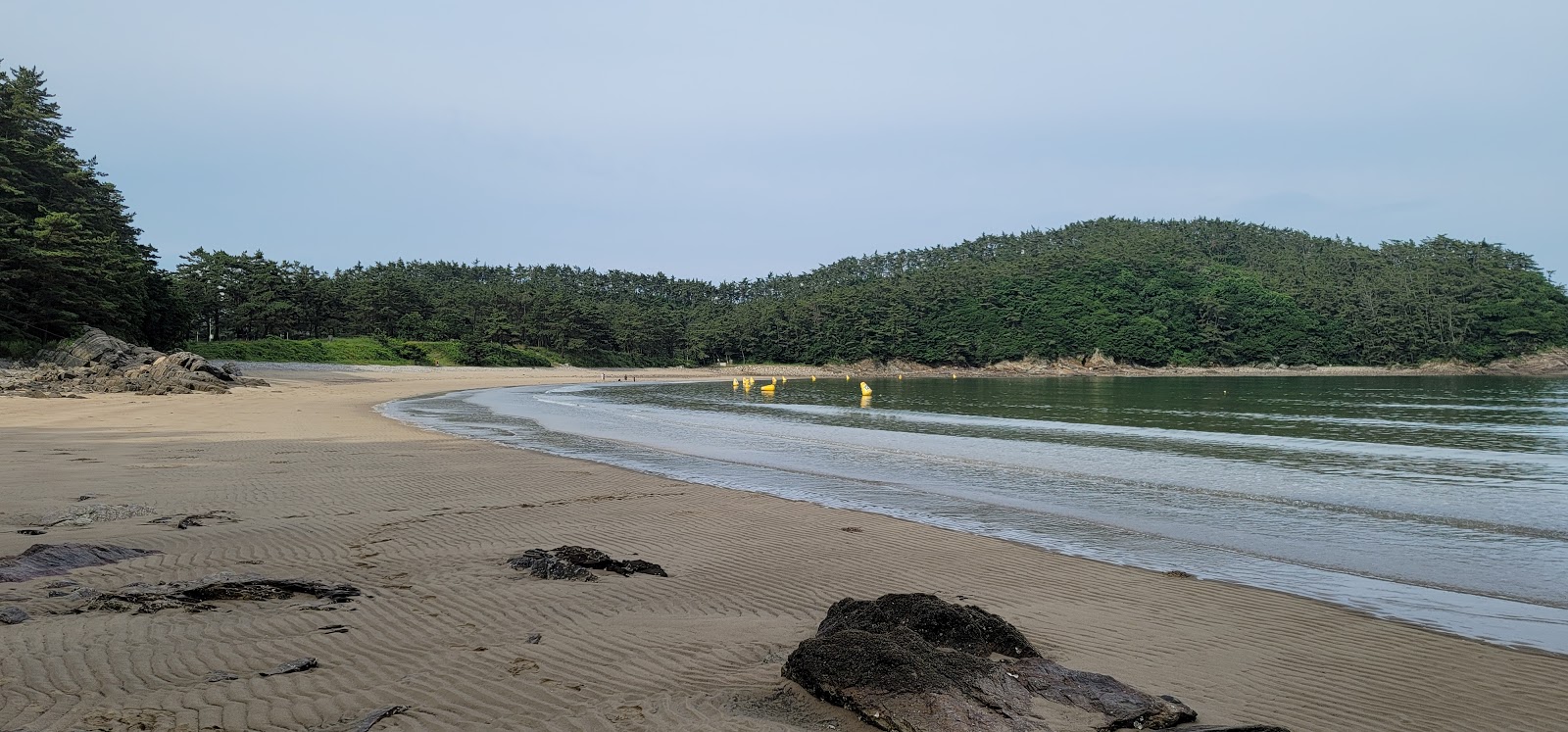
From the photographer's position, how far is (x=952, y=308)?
447 ft

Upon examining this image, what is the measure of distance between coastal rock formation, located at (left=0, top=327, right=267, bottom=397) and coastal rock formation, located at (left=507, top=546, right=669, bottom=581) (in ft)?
98.2

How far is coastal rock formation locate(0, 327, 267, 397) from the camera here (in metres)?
29.2

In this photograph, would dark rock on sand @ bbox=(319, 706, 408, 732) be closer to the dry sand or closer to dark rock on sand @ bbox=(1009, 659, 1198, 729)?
the dry sand

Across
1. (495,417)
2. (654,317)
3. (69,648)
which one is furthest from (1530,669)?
(654,317)

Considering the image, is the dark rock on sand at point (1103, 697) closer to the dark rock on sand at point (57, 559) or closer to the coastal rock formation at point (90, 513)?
the dark rock on sand at point (57, 559)

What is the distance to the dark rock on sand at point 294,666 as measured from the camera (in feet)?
14.7

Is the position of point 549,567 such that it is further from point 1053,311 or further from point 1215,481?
point 1053,311

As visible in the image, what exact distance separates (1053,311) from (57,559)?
13674 cm

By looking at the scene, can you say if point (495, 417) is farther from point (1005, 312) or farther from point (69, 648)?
point (1005, 312)

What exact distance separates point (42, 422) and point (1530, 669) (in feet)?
90.7

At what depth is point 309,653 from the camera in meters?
4.86

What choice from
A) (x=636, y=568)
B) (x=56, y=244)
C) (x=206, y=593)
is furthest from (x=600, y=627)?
(x=56, y=244)

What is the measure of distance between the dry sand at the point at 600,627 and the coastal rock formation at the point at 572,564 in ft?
0.69

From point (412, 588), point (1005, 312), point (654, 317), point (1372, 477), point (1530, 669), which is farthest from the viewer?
point (1005, 312)
